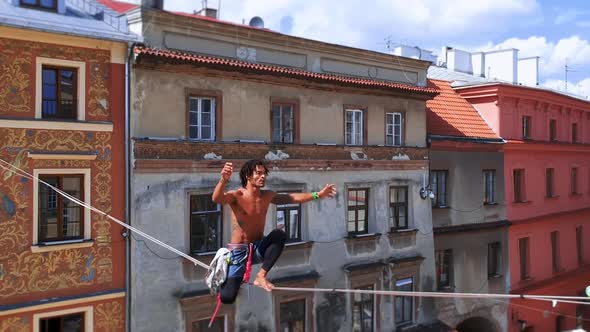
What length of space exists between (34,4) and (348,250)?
1034 cm

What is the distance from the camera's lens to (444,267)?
21125mm

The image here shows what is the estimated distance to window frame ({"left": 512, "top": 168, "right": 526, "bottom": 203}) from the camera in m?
24.5

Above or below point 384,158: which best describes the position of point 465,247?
below

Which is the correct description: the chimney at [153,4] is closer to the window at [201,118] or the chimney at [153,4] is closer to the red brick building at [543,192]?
the window at [201,118]

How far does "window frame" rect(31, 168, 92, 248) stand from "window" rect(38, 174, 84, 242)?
6 cm

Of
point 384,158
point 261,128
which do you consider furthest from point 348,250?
point 261,128

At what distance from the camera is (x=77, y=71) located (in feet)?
42.9

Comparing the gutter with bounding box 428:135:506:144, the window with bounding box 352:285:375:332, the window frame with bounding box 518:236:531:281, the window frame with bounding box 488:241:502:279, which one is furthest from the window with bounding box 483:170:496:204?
the window with bounding box 352:285:375:332

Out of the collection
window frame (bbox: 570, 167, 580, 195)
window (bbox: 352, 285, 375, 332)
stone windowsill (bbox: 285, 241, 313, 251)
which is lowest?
window (bbox: 352, 285, 375, 332)

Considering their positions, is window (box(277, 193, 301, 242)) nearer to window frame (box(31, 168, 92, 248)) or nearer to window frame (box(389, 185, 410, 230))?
window frame (box(389, 185, 410, 230))

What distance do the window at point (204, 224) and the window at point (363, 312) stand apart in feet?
16.5

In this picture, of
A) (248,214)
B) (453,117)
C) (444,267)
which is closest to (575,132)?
(453,117)

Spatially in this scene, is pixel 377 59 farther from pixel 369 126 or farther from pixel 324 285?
pixel 324 285

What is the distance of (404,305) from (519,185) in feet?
28.2
